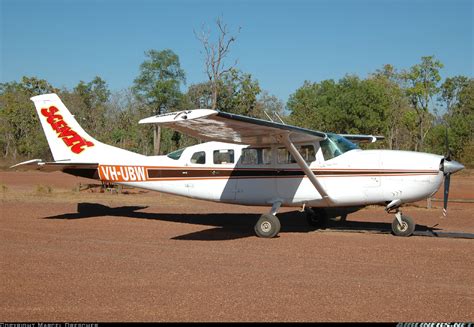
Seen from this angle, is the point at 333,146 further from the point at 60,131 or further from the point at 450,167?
the point at 60,131

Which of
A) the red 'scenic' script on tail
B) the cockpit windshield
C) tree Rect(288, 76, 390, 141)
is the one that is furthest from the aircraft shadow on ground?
tree Rect(288, 76, 390, 141)

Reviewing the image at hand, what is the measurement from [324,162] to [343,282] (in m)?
5.40

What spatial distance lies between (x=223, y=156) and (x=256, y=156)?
961 mm

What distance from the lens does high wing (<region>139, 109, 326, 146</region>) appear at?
9719 mm

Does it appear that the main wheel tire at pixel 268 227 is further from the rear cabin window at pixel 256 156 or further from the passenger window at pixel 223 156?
the passenger window at pixel 223 156

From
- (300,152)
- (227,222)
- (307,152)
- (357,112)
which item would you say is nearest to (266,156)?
(300,152)

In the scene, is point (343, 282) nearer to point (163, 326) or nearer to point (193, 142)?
point (163, 326)

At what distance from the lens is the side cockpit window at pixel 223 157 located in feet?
44.9

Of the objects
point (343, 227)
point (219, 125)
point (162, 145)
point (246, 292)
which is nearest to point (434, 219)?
point (343, 227)

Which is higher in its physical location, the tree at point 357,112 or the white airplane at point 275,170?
the tree at point 357,112

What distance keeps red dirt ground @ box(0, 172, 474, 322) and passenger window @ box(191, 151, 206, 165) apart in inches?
68.9

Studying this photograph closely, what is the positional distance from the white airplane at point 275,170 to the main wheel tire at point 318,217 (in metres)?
0.03

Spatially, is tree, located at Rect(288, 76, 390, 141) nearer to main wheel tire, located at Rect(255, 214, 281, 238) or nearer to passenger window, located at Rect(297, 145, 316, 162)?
passenger window, located at Rect(297, 145, 316, 162)

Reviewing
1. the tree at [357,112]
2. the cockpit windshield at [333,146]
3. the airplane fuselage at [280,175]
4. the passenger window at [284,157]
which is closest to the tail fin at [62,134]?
the airplane fuselage at [280,175]
